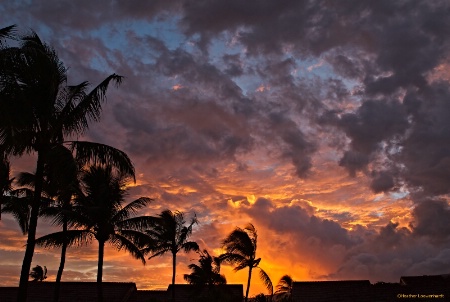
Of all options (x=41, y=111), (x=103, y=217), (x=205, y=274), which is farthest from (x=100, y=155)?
(x=205, y=274)

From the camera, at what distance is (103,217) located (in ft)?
84.4

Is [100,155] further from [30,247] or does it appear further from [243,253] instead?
[243,253]

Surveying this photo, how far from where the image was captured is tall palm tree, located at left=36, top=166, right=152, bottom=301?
25.7 m

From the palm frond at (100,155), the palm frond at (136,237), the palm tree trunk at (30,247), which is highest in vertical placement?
the palm frond at (100,155)

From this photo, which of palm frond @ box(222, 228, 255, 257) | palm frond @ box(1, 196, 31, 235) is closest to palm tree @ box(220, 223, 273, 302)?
palm frond @ box(222, 228, 255, 257)

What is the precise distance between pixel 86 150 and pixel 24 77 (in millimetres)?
3081

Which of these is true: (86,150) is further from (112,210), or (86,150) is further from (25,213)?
(25,213)

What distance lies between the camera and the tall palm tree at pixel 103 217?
84.2 ft

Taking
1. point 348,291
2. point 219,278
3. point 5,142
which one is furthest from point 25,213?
point 348,291

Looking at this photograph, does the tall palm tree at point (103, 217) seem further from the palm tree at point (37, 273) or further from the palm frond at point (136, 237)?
the palm tree at point (37, 273)

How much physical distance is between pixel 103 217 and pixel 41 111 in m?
11.5

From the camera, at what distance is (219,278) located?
34.3 meters

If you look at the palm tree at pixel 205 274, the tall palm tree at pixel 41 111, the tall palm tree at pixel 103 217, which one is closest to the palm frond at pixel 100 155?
the tall palm tree at pixel 41 111

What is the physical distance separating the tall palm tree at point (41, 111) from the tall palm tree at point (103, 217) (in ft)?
30.8
